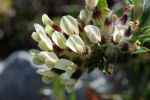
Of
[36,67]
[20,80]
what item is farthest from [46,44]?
[20,80]

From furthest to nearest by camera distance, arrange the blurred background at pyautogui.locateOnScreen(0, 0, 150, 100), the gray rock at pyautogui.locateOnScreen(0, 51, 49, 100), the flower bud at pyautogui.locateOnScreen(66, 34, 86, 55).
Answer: the gray rock at pyautogui.locateOnScreen(0, 51, 49, 100) < the blurred background at pyautogui.locateOnScreen(0, 0, 150, 100) < the flower bud at pyautogui.locateOnScreen(66, 34, 86, 55)

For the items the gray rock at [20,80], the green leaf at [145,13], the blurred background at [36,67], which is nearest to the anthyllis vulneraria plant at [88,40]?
the green leaf at [145,13]

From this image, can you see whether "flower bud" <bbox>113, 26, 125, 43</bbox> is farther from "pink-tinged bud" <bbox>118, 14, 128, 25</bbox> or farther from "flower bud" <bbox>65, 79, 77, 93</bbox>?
"flower bud" <bbox>65, 79, 77, 93</bbox>

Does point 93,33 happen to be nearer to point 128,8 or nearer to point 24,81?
point 128,8

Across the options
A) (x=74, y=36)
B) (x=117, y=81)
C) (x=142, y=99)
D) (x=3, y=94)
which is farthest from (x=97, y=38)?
(x=3, y=94)

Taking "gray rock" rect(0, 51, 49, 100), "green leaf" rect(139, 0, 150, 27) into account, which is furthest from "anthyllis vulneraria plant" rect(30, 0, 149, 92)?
"gray rock" rect(0, 51, 49, 100)

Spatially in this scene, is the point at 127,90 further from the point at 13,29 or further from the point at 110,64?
the point at 13,29

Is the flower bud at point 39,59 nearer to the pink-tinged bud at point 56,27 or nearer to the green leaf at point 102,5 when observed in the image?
the pink-tinged bud at point 56,27
